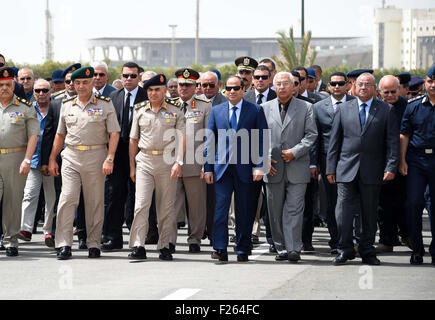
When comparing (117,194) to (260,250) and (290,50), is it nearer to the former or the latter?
(260,250)

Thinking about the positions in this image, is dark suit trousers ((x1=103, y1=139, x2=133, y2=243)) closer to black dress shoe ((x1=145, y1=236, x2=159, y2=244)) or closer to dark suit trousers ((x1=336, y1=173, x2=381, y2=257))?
black dress shoe ((x1=145, y1=236, x2=159, y2=244))

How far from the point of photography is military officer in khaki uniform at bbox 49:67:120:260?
11.2m

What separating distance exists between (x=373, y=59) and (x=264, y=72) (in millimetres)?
147568

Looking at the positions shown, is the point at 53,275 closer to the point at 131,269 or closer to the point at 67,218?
the point at 131,269

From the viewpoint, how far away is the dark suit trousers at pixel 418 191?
423 inches

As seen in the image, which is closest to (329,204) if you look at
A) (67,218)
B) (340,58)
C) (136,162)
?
(136,162)

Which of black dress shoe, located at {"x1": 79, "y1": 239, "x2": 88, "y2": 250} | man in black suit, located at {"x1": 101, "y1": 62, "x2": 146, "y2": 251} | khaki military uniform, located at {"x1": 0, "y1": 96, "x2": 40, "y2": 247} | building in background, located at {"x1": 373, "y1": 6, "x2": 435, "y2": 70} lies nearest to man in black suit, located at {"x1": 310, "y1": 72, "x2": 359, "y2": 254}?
man in black suit, located at {"x1": 101, "y1": 62, "x2": 146, "y2": 251}

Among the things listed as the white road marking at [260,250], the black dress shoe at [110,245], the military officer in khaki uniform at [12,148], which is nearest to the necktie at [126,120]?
the military officer in khaki uniform at [12,148]

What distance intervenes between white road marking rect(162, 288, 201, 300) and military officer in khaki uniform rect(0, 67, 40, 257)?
3.64 m

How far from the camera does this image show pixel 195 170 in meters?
12.0

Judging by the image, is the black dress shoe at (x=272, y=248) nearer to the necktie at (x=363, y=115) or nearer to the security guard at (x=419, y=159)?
the security guard at (x=419, y=159)

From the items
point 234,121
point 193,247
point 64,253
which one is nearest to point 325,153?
point 234,121

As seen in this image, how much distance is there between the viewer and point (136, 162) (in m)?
11.7
